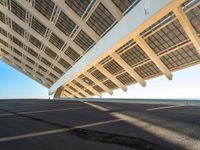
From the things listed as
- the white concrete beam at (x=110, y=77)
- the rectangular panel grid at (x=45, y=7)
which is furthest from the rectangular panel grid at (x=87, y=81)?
the rectangular panel grid at (x=45, y=7)

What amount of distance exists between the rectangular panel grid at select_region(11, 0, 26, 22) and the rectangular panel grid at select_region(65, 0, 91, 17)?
6078 millimetres

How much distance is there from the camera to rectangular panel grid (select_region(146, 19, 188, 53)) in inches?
612

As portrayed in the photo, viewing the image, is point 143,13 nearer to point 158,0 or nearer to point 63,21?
point 158,0

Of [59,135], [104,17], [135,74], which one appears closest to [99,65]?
[135,74]

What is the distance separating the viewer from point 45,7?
18.8 m

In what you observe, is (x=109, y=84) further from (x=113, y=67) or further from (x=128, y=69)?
(x=128, y=69)

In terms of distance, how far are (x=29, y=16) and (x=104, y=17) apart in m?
8.64

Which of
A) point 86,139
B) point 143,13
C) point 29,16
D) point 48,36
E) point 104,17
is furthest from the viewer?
point 48,36

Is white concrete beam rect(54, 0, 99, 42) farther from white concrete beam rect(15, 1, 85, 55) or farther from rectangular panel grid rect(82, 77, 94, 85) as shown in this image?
rectangular panel grid rect(82, 77, 94, 85)

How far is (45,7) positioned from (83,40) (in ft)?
16.3

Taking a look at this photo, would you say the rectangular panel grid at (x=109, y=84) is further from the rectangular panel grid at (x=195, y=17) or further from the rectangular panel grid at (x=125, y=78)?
the rectangular panel grid at (x=195, y=17)

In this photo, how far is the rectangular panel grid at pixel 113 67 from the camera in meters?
24.0

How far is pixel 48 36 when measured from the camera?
23.8 m

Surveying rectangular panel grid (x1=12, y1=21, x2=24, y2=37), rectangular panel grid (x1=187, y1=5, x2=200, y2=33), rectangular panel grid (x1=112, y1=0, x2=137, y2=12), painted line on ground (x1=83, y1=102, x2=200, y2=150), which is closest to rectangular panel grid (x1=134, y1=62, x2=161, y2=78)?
rectangular panel grid (x1=187, y1=5, x2=200, y2=33)
